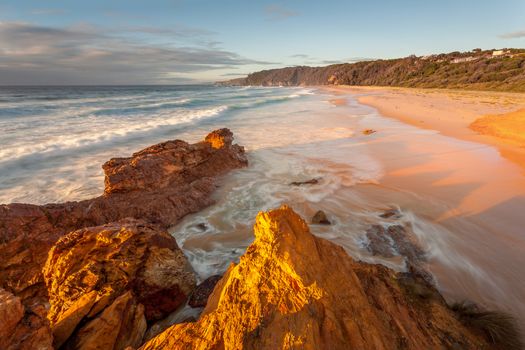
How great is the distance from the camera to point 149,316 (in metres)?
3.96

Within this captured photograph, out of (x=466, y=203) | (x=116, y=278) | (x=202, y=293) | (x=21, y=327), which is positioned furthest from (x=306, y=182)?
(x=21, y=327)

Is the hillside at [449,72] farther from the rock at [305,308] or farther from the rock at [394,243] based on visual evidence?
the rock at [305,308]

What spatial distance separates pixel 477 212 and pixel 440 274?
2.70m

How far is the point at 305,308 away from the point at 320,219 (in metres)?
4.02

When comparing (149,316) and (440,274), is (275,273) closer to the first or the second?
(149,316)

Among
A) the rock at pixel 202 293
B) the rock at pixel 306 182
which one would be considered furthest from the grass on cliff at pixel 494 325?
the rock at pixel 306 182

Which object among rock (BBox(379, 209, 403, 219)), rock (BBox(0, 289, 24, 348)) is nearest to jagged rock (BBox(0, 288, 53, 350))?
rock (BBox(0, 289, 24, 348))

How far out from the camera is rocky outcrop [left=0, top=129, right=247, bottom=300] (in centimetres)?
460

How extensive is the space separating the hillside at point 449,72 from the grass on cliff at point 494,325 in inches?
2240

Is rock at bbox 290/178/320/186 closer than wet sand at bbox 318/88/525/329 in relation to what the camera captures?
No

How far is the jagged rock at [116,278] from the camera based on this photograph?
3.27 meters

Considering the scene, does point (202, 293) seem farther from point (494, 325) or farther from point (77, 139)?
point (77, 139)

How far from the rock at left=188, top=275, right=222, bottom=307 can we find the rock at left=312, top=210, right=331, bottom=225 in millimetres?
2655

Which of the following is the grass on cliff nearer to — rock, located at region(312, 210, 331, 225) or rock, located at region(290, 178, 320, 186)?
rock, located at region(312, 210, 331, 225)
